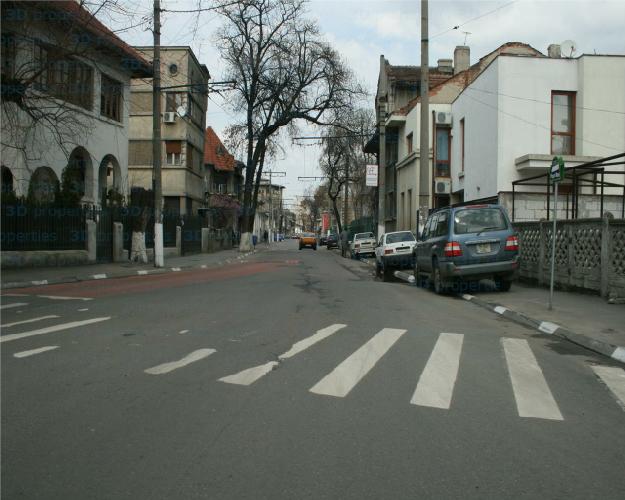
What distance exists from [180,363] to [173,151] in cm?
3838

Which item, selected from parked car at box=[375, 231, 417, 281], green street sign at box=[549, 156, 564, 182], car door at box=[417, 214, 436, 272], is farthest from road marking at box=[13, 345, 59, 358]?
parked car at box=[375, 231, 417, 281]

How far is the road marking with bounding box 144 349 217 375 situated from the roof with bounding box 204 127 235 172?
51.1m

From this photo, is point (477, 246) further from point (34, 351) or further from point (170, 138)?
point (170, 138)

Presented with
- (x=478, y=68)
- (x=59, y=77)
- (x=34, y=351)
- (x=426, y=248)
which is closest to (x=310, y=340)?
(x=34, y=351)

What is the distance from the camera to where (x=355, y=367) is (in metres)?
6.37

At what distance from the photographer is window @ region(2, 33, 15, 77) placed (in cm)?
1477

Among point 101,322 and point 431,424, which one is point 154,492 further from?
point 101,322

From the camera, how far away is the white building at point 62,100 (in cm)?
1455

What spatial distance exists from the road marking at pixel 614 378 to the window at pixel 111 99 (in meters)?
23.8

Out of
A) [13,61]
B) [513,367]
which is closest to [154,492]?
[513,367]

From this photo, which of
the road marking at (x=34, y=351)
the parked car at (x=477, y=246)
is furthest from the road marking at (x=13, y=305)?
the parked car at (x=477, y=246)

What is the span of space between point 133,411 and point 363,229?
4456cm

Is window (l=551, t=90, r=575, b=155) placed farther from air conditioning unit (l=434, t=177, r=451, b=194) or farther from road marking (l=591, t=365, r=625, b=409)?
road marking (l=591, t=365, r=625, b=409)

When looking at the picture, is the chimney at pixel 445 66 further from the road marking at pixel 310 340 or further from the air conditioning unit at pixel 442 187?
the road marking at pixel 310 340
